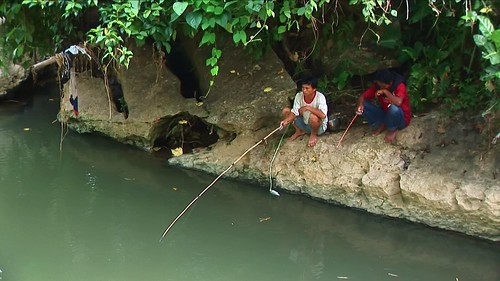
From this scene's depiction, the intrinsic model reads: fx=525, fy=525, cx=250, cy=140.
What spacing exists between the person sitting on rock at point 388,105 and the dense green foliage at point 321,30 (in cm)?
32

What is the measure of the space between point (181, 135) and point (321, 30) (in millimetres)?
1828

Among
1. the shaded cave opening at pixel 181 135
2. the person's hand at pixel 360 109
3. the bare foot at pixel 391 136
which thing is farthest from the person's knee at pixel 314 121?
the shaded cave opening at pixel 181 135

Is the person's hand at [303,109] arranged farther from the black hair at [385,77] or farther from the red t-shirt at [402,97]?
the black hair at [385,77]

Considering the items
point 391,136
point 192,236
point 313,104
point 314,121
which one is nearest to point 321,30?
point 313,104

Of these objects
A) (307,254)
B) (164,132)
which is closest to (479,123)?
(307,254)

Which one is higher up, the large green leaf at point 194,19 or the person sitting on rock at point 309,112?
the large green leaf at point 194,19

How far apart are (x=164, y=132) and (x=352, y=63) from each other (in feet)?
6.85

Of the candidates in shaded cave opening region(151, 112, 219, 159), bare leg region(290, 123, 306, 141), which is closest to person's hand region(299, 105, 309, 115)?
bare leg region(290, 123, 306, 141)

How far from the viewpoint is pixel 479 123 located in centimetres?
393

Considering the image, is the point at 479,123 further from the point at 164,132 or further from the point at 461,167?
the point at 164,132

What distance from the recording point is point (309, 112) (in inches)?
174

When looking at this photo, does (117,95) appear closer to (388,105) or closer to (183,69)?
(183,69)

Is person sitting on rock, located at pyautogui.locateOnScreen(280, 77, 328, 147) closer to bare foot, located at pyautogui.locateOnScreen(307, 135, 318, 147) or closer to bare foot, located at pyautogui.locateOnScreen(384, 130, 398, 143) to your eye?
bare foot, located at pyautogui.locateOnScreen(307, 135, 318, 147)

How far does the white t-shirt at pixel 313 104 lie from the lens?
14.3 ft
